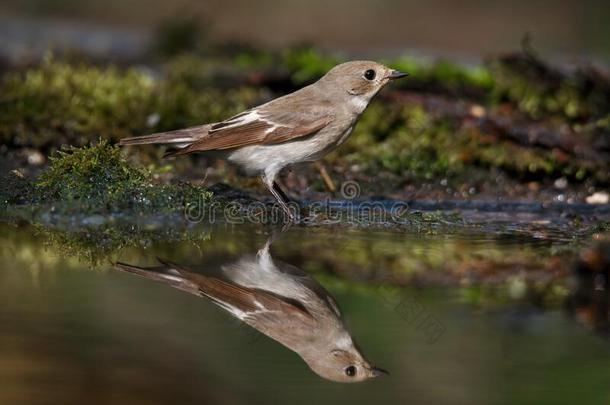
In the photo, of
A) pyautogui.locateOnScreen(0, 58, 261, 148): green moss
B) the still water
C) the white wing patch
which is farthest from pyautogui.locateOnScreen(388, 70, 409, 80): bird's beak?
pyautogui.locateOnScreen(0, 58, 261, 148): green moss

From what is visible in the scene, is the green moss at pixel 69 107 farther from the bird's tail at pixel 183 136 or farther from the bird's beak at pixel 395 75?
the bird's beak at pixel 395 75

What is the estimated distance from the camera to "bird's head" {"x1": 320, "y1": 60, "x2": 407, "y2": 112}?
23.7 ft

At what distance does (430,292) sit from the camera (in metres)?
4.86

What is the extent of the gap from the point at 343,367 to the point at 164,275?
1.30m

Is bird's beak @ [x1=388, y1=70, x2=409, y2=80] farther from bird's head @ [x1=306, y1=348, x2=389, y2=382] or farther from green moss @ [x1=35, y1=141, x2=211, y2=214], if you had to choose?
bird's head @ [x1=306, y1=348, x2=389, y2=382]

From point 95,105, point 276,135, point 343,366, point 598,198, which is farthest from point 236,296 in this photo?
Answer: point 95,105

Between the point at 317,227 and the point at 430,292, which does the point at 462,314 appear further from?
the point at 317,227

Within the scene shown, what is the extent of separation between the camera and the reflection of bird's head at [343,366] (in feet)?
12.7

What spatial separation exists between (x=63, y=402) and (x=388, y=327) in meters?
1.59

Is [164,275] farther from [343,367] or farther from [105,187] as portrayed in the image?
[105,187]

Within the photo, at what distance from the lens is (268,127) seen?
23.0ft

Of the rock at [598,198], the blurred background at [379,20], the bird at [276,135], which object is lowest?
the rock at [598,198]

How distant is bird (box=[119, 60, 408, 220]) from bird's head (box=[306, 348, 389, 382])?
2805mm

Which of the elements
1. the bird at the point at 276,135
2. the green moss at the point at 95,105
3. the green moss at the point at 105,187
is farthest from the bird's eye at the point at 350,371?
the green moss at the point at 95,105
